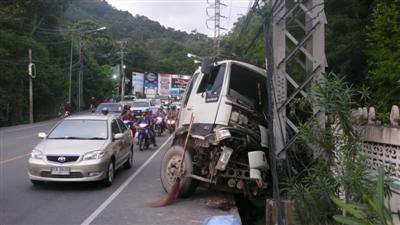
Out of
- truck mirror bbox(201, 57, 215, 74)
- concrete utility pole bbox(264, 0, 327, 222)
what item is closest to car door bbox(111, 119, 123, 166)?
truck mirror bbox(201, 57, 215, 74)

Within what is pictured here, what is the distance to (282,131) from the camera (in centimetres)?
799

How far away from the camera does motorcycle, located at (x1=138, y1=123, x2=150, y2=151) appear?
18567 millimetres

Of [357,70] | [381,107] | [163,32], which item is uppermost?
[163,32]

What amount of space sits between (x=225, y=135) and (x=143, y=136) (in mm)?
10724

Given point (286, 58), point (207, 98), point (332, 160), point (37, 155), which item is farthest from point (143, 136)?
point (332, 160)

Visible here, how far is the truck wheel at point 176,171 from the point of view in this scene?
9.33 meters

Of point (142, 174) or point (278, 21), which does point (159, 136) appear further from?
point (278, 21)

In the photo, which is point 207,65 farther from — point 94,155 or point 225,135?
point 94,155

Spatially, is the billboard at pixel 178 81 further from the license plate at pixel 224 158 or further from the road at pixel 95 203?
the license plate at pixel 224 158

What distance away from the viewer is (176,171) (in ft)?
31.8

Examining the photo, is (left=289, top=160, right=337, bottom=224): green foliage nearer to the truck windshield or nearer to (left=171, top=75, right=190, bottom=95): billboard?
the truck windshield

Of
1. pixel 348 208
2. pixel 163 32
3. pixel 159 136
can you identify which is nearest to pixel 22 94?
pixel 159 136

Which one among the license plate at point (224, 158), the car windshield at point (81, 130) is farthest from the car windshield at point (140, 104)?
the license plate at point (224, 158)

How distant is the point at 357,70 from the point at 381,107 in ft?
12.5
